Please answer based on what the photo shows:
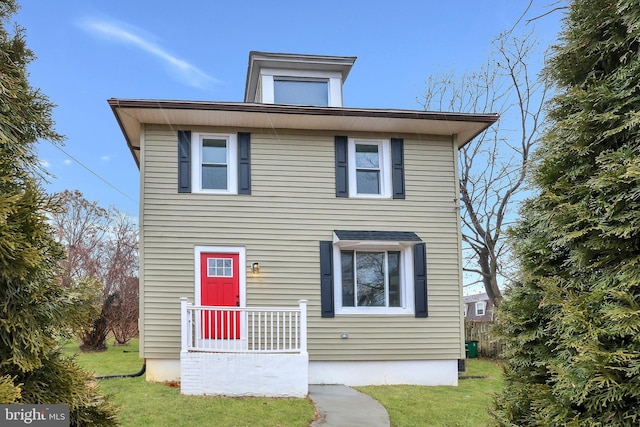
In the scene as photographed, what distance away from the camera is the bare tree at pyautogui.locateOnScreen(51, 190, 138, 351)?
1573 cm

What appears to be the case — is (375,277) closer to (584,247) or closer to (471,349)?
(471,349)

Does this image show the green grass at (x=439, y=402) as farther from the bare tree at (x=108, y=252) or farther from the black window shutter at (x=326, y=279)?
the bare tree at (x=108, y=252)

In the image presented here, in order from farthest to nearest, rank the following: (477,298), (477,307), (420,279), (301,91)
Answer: (477,298) < (477,307) < (301,91) < (420,279)

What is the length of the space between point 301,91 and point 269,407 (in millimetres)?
7080

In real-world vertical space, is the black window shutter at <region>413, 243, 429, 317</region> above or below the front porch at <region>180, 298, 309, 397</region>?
above

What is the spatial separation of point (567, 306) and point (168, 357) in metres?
7.88

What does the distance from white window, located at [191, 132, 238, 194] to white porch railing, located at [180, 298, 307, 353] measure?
243cm

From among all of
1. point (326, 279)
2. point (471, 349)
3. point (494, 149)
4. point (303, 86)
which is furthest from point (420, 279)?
point (494, 149)

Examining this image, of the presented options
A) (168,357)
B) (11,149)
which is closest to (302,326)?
(168,357)

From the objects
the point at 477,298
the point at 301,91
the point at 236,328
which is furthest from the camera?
the point at 477,298

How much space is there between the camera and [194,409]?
21.5 ft

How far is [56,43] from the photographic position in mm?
10492

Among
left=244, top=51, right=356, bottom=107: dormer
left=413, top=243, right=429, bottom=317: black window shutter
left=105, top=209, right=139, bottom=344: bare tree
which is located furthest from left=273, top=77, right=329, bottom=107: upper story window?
left=105, top=209, right=139, bottom=344: bare tree

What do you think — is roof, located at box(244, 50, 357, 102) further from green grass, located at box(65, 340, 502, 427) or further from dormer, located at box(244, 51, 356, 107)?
green grass, located at box(65, 340, 502, 427)
